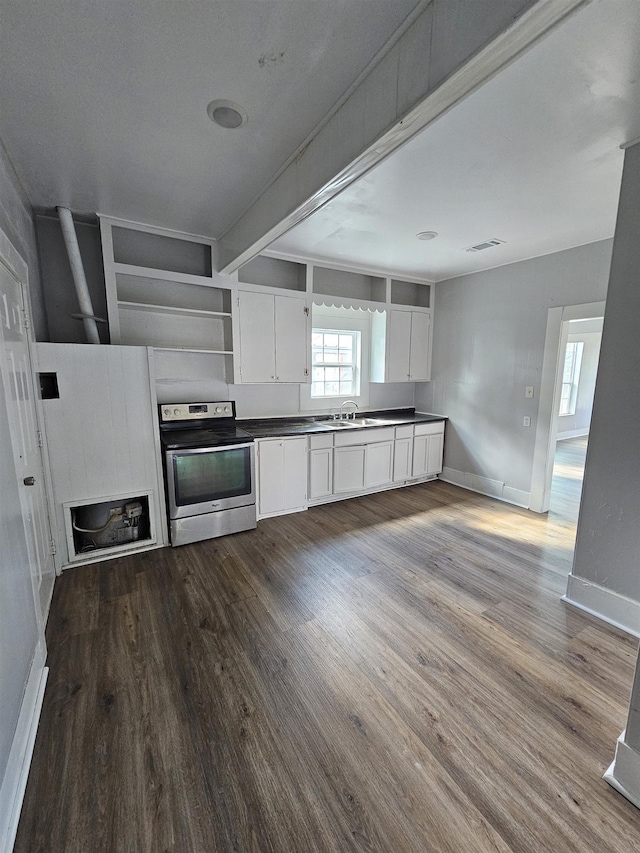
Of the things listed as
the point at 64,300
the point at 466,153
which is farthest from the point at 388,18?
the point at 64,300

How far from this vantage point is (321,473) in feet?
12.9

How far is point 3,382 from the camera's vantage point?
1.61 metres

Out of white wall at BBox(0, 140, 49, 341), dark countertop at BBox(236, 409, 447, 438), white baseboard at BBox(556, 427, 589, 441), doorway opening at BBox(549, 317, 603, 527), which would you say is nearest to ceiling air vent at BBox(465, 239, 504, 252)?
dark countertop at BBox(236, 409, 447, 438)

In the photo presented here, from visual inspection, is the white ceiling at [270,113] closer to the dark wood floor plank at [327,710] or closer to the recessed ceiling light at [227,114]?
the recessed ceiling light at [227,114]

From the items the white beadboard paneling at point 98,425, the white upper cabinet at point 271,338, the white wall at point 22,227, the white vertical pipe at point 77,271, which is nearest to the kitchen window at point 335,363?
the white upper cabinet at point 271,338

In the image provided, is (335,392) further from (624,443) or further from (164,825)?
(164,825)

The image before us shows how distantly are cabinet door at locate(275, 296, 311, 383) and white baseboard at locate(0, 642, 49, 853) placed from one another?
9.53 ft

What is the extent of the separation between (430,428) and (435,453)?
0.38 m

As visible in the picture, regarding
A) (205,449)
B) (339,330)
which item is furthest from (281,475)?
(339,330)

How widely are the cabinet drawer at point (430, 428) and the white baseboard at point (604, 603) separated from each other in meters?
2.47

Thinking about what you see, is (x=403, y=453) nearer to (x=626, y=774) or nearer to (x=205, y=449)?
(x=205, y=449)

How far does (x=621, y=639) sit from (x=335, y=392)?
350 centimetres

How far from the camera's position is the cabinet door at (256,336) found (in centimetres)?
361

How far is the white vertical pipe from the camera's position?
2.73 metres
